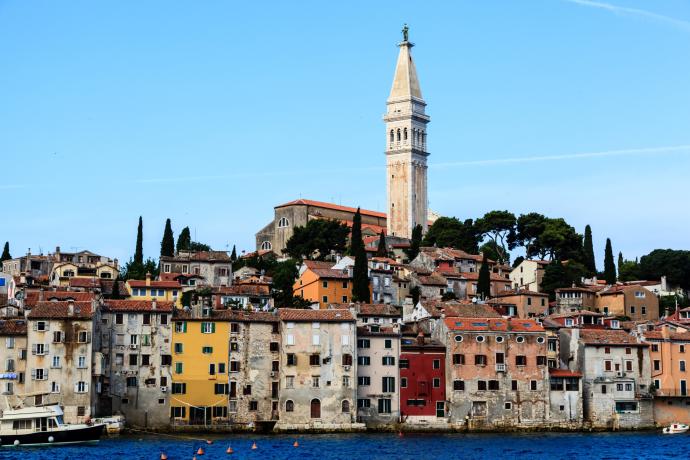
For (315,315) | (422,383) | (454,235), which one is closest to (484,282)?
(454,235)

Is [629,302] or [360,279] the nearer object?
[360,279]

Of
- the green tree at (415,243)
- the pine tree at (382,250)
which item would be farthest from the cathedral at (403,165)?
the pine tree at (382,250)

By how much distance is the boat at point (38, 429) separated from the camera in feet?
242

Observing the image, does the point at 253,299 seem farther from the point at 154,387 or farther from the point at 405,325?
the point at 154,387

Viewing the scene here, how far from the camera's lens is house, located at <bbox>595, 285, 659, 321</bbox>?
113 metres

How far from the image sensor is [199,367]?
83.8 m

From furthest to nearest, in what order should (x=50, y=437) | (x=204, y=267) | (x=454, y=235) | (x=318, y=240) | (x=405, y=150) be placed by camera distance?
1. (x=405, y=150)
2. (x=454, y=235)
3. (x=318, y=240)
4. (x=204, y=267)
5. (x=50, y=437)

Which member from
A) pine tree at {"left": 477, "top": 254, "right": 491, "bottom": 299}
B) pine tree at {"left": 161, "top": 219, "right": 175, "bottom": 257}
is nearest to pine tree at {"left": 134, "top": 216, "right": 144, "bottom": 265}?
pine tree at {"left": 161, "top": 219, "right": 175, "bottom": 257}

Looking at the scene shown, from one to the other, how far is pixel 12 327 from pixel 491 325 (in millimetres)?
30776

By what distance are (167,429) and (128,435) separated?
2.72 meters

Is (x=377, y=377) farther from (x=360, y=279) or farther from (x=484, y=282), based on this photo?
(x=484, y=282)

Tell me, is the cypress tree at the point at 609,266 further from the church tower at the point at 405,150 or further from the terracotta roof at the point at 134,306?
the terracotta roof at the point at 134,306

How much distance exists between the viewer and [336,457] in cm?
6931

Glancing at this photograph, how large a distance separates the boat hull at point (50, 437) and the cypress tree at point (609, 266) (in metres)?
59.7
